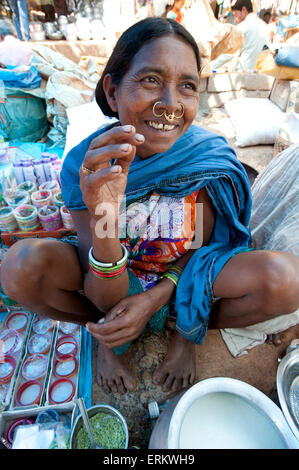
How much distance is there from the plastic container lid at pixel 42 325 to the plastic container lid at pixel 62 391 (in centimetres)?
33

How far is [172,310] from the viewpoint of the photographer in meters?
1.47

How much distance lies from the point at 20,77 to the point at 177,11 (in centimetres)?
364

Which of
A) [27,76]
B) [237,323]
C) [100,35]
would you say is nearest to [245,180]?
[237,323]

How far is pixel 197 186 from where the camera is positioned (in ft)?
4.05

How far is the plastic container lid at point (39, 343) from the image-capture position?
1.55 meters

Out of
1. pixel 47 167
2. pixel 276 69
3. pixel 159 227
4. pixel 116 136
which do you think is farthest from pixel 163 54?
pixel 276 69

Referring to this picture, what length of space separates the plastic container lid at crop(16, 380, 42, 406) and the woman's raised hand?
1.07 metres

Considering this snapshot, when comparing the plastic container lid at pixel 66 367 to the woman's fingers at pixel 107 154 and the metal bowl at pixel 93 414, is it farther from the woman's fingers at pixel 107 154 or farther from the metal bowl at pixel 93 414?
the woman's fingers at pixel 107 154

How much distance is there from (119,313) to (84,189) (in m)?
0.53

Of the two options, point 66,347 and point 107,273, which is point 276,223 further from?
point 66,347

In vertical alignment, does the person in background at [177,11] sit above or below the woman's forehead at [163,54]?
above

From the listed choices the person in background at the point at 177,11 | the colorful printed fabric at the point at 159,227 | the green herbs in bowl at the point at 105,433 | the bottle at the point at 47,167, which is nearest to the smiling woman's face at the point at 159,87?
the colorful printed fabric at the point at 159,227

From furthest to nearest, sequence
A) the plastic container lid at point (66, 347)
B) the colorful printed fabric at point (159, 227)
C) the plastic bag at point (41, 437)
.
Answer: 1. the plastic container lid at point (66, 347)
2. the colorful printed fabric at point (159, 227)
3. the plastic bag at point (41, 437)

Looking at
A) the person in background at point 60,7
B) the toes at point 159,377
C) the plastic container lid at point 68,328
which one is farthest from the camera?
the person in background at point 60,7
